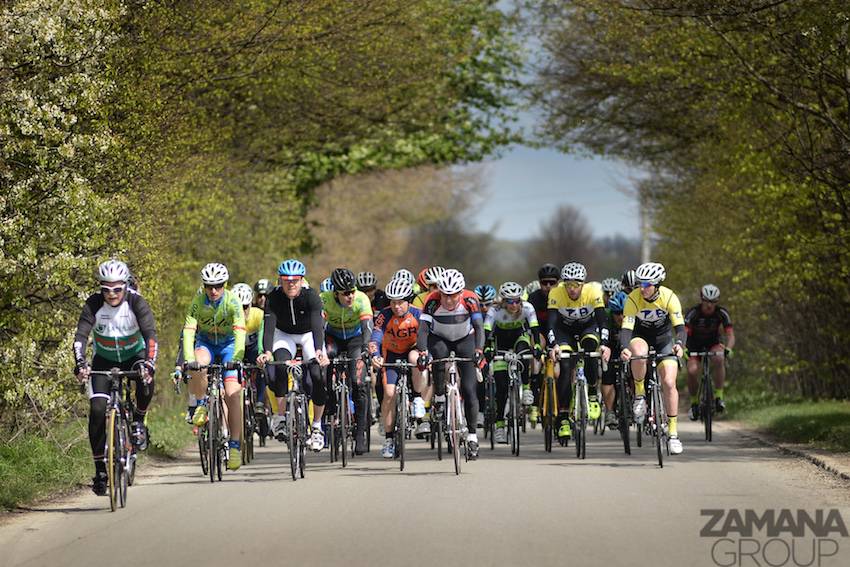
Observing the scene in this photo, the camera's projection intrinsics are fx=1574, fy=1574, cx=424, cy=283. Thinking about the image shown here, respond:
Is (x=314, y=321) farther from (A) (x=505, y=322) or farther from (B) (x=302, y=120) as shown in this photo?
(B) (x=302, y=120)

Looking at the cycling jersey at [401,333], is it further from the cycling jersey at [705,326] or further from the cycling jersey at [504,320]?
the cycling jersey at [705,326]

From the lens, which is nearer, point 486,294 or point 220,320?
point 220,320

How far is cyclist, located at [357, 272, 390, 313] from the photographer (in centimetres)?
1830

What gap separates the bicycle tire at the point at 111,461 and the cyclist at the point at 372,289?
18.7 ft

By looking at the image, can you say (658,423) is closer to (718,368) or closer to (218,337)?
(218,337)

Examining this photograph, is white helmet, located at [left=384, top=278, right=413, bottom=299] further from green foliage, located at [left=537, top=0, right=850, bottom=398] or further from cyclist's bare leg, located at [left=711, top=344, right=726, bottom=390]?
cyclist's bare leg, located at [left=711, top=344, right=726, bottom=390]

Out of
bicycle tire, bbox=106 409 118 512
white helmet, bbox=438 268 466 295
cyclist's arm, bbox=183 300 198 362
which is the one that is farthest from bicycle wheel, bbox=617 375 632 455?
bicycle tire, bbox=106 409 118 512

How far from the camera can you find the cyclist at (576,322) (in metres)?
18.0

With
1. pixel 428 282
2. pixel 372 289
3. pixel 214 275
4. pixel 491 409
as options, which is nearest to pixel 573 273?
pixel 428 282

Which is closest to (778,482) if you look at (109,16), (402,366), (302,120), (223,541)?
(402,366)

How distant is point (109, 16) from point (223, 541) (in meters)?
6.83

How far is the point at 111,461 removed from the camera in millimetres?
12336

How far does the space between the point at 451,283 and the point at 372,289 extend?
2685 mm

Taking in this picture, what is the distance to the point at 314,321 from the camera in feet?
50.8
